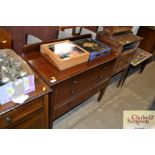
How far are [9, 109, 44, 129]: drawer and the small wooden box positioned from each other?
413 mm

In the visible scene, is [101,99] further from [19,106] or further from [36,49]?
[19,106]

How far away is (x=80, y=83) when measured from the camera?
1475mm

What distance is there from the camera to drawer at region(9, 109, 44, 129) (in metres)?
1.04

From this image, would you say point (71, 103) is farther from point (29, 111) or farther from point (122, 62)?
point (122, 62)

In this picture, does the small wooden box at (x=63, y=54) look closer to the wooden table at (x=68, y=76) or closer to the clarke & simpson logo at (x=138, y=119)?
the wooden table at (x=68, y=76)

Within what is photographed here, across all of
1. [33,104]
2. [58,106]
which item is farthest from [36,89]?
[58,106]

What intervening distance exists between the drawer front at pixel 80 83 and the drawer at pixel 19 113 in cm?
22

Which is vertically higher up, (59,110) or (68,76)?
(68,76)

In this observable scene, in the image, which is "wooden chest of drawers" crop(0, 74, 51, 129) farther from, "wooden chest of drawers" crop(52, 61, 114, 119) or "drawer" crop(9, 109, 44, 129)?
"wooden chest of drawers" crop(52, 61, 114, 119)

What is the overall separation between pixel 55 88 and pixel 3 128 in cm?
46

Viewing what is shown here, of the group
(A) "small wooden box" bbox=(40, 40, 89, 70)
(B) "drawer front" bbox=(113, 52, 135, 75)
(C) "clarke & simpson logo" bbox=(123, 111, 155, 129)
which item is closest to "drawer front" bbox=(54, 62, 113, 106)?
(A) "small wooden box" bbox=(40, 40, 89, 70)

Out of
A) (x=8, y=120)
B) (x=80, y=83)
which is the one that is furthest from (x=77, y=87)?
(x=8, y=120)

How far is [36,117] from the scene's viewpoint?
3.76ft

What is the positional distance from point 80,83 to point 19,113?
668mm
